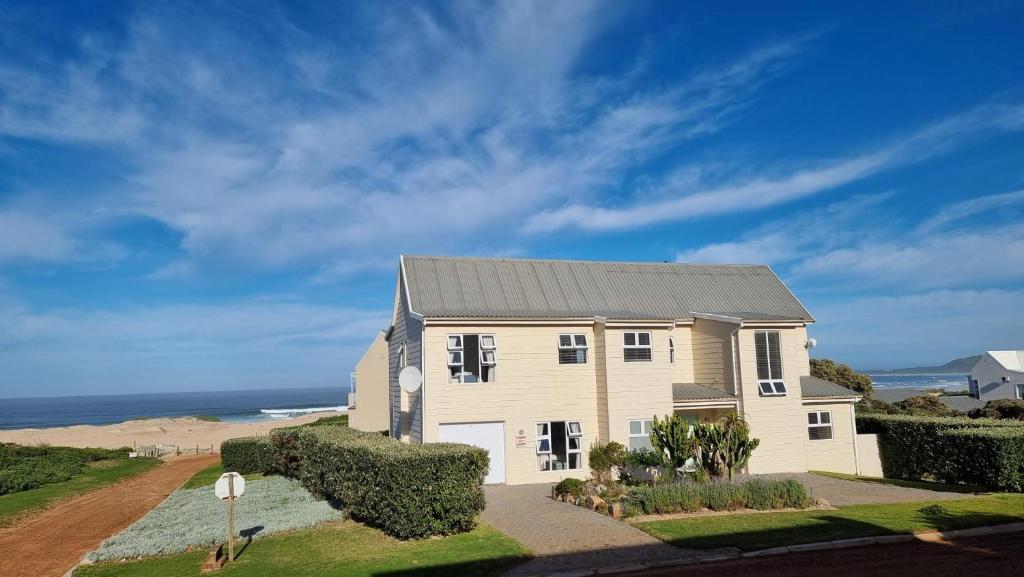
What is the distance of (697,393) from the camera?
23984 millimetres

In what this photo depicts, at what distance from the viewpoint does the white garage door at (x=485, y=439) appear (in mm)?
21578

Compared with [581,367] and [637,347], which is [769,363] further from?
[581,367]

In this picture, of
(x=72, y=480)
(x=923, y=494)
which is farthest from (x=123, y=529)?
(x=923, y=494)

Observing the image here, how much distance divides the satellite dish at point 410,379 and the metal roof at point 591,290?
210 centimetres

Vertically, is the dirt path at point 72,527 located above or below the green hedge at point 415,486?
below

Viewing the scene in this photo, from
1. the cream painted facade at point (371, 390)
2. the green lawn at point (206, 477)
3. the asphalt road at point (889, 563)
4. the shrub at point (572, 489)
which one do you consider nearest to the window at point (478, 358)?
the shrub at point (572, 489)

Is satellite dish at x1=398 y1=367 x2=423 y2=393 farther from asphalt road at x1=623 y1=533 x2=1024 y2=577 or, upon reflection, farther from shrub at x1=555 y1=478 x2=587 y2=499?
asphalt road at x1=623 y1=533 x2=1024 y2=577

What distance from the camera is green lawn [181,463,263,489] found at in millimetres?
25656

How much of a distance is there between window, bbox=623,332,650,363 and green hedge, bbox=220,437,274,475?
15253 millimetres

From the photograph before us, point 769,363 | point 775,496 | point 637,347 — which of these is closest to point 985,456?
point 769,363

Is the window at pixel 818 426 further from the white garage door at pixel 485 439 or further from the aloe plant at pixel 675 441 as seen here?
the white garage door at pixel 485 439

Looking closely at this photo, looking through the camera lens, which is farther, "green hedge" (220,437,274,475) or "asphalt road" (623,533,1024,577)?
"green hedge" (220,437,274,475)

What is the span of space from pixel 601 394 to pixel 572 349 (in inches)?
75.1

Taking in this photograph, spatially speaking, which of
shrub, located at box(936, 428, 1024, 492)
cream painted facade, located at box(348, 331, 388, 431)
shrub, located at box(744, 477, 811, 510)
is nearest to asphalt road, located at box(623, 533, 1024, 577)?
shrub, located at box(744, 477, 811, 510)
